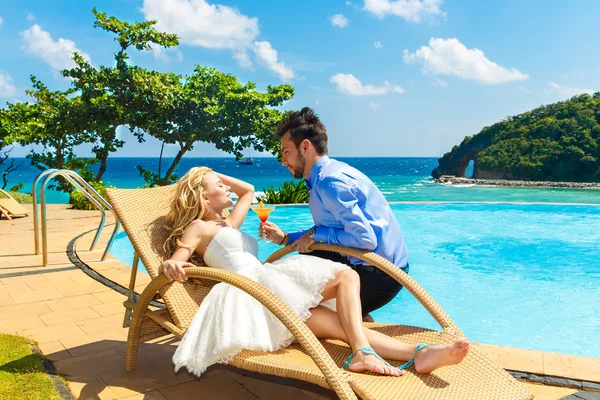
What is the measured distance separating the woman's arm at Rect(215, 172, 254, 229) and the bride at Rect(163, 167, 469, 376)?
33 centimetres

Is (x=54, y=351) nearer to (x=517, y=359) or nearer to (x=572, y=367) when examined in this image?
(x=517, y=359)

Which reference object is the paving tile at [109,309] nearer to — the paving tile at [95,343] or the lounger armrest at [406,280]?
the paving tile at [95,343]

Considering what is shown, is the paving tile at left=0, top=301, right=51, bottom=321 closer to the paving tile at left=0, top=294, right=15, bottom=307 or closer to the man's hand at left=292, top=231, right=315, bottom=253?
the paving tile at left=0, top=294, right=15, bottom=307

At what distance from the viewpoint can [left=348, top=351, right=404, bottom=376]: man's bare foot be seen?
210 centimetres

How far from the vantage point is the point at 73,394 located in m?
2.55

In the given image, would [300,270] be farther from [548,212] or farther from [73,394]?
[548,212]

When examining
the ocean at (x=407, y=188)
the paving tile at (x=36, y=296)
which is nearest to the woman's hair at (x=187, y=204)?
the paving tile at (x=36, y=296)

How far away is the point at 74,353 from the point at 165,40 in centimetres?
1373

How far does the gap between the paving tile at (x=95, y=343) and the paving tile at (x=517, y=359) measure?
88.3 inches

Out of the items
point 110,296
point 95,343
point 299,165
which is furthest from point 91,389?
point 110,296

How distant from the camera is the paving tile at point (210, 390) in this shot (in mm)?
2527

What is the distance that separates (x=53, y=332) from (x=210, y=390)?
1534 mm

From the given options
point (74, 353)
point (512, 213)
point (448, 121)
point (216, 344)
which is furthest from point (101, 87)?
point (448, 121)

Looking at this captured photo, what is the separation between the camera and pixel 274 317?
7.85 feet
